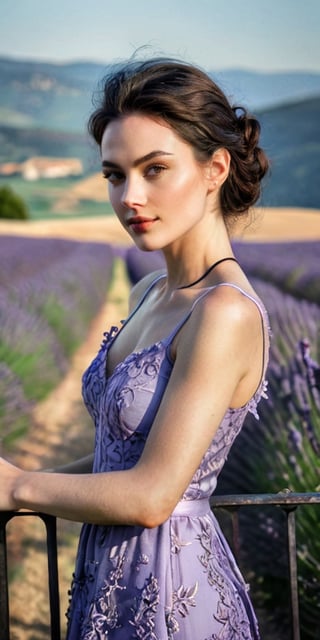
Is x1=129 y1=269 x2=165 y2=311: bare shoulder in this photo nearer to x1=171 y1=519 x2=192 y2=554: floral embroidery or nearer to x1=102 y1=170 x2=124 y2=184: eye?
x1=102 y1=170 x2=124 y2=184: eye

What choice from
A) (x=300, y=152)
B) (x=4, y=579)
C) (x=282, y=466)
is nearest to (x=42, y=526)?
(x=282, y=466)

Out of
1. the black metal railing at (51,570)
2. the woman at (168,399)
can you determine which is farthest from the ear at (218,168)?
the black metal railing at (51,570)

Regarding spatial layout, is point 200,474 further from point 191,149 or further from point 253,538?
point 253,538

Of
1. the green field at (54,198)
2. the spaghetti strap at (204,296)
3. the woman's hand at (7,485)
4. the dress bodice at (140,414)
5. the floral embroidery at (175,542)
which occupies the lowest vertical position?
the green field at (54,198)

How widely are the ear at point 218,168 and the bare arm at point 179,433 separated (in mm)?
231

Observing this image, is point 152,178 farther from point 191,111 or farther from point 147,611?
point 147,611

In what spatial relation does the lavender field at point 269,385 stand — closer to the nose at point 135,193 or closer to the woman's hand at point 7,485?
the nose at point 135,193

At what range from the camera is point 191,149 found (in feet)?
4.42

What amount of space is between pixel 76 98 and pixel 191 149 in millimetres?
16710

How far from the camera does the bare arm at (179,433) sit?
3.87 feet

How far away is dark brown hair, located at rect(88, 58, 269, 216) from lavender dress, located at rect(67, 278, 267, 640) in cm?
28

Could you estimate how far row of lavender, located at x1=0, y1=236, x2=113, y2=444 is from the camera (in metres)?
5.46

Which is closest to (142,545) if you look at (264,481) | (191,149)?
(191,149)

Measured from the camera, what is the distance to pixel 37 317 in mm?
7504
